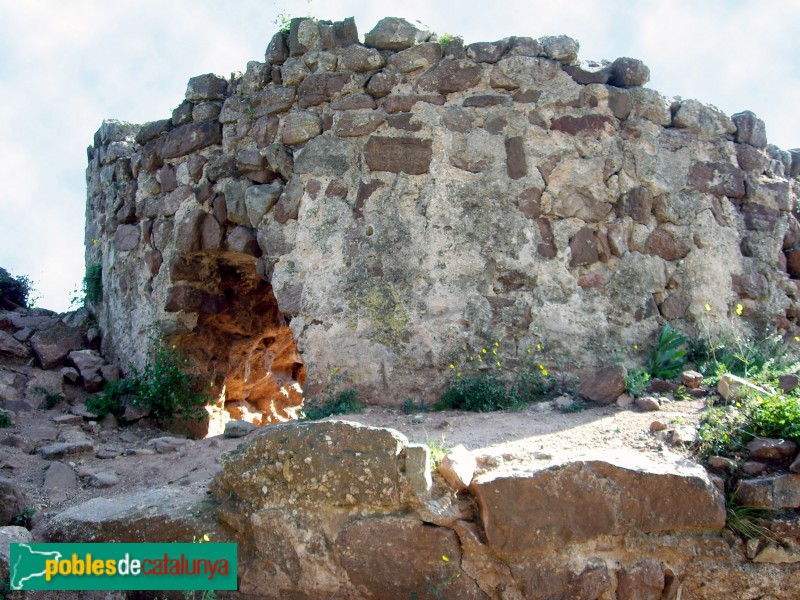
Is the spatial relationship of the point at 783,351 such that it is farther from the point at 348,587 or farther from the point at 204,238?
the point at 204,238

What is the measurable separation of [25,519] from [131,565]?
1.89 ft

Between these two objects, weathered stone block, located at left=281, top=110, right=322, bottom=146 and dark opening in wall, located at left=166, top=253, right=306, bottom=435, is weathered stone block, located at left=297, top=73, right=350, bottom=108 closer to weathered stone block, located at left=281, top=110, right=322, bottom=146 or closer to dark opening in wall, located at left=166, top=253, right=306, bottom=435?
weathered stone block, located at left=281, top=110, right=322, bottom=146

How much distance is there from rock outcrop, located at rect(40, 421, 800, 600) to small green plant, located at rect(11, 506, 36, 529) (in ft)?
0.69

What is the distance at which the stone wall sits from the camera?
4762 millimetres

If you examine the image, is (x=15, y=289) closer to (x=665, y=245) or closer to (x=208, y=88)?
(x=208, y=88)

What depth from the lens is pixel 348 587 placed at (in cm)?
304

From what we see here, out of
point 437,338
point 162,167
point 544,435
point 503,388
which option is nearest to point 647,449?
point 544,435

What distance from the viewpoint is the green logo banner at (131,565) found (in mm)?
2957

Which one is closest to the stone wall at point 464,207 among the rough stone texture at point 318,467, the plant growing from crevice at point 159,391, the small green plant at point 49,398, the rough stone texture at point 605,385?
the plant growing from crevice at point 159,391

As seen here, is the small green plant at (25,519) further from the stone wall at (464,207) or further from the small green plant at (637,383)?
the small green plant at (637,383)

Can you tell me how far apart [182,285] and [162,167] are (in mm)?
979

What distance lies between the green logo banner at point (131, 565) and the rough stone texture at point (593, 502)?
3.49 ft

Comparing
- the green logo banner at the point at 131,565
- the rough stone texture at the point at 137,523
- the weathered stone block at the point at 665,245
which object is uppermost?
the weathered stone block at the point at 665,245

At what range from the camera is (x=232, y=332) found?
639 cm
